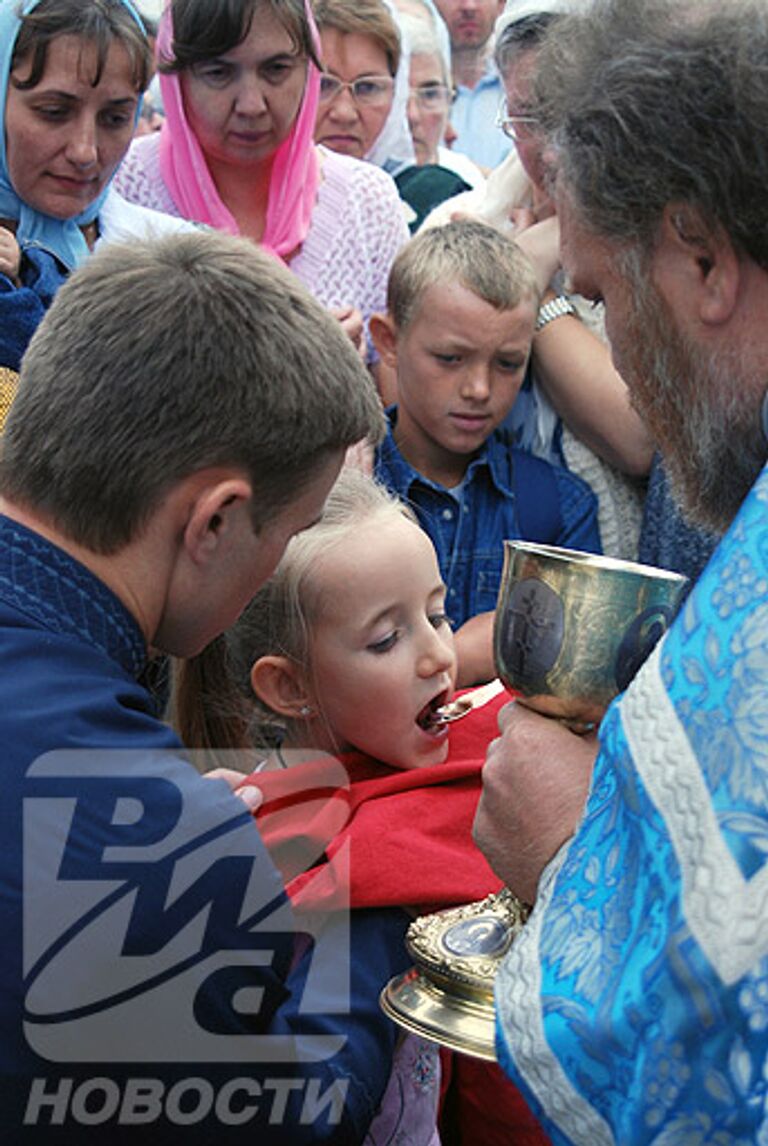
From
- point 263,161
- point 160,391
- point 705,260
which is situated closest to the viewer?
point 705,260

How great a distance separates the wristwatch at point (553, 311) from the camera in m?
4.12

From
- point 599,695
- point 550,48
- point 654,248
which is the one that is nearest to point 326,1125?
point 599,695

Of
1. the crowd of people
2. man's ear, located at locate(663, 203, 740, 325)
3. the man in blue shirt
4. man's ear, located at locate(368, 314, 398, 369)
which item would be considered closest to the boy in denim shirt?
man's ear, located at locate(368, 314, 398, 369)

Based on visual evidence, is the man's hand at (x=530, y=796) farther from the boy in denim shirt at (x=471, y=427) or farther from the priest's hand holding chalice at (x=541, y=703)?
the boy in denim shirt at (x=471, y=427)

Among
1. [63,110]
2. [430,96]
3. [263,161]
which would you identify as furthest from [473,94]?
[63,110]

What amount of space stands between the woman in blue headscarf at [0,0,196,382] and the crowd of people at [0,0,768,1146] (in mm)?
540

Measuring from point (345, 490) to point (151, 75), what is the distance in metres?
1.54

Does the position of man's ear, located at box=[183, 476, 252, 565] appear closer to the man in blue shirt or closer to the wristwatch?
the man in blue shirt

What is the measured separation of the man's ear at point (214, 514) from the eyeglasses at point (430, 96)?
443cm

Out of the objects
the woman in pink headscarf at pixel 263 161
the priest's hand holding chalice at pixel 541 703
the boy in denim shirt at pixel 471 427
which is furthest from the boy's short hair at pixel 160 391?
the woman in pink headscarf at pixel 263 161

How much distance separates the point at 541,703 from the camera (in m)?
2.07

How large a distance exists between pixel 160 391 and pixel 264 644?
81cm

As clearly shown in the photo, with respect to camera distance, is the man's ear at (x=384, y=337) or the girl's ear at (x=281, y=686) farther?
the man's ear at (x=384, y=337)

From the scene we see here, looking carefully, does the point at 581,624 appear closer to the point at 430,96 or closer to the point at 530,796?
the point at 530,796
